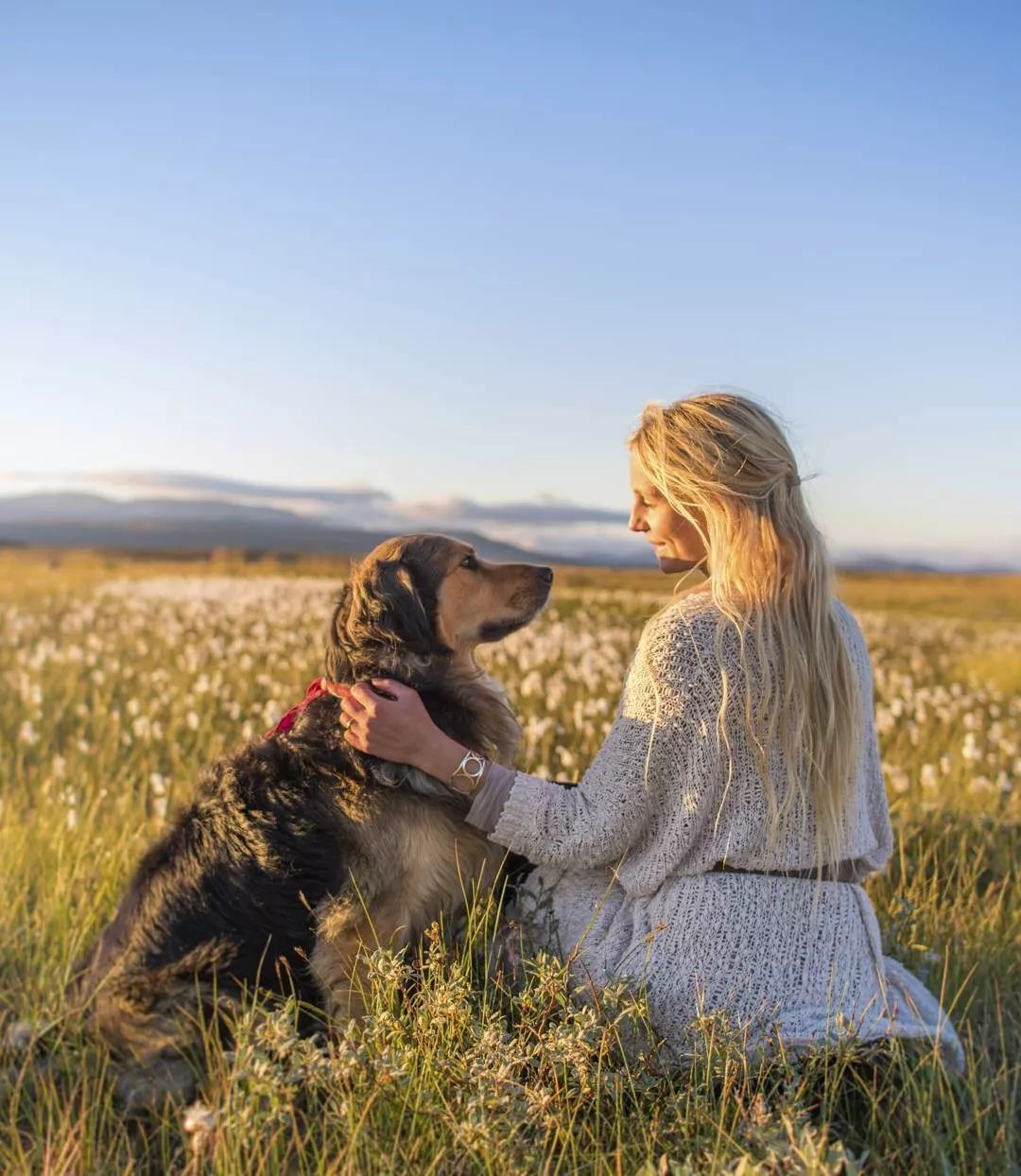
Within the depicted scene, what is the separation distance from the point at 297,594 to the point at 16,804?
25.5 feet

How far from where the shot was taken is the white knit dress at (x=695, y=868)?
3326 mm

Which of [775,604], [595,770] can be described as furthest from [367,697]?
[775,604]

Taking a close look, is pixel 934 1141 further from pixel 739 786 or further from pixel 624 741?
pixel 624 741

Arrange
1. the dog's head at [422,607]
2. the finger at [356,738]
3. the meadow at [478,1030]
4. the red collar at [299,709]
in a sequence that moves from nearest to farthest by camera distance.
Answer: the meadow at [478,1030] < the finger at [356,738] < the red collar at [299,709] < the dog's head at [422,607]

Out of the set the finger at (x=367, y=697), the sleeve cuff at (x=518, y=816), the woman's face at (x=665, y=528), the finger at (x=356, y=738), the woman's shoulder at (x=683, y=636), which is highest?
the woman's face at (x=665, y=528)

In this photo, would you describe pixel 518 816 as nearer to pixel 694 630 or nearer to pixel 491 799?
pixel 491 799

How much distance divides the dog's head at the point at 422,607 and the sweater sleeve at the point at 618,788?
2.77 feet

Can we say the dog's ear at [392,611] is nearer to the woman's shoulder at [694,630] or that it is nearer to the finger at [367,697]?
the finger at [367,697]

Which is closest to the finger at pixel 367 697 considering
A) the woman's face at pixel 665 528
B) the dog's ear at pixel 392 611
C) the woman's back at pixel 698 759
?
the dog's ear at pixel 392 611

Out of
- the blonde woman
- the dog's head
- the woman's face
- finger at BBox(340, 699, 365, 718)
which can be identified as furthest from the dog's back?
the woman's face

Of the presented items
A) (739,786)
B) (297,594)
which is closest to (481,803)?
(739,786)

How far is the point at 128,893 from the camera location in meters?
3.97

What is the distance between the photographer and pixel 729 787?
3.39 metres

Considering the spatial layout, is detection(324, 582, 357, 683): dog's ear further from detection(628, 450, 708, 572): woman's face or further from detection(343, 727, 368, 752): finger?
detection(628, 450, 708, 572): woman's face
